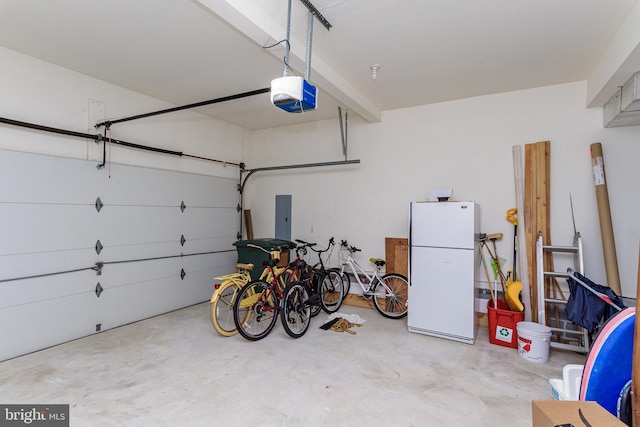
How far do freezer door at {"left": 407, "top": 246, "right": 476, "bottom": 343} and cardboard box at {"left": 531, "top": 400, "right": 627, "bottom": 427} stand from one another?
2.25 metres

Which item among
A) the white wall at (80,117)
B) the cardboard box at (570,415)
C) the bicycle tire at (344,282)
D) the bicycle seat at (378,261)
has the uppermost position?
the white wall at (80,117)

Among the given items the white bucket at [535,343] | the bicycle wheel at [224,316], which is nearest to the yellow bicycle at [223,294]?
the bicycle wheel at [224,316]

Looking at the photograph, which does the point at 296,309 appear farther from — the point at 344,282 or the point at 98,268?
the point at 98,268

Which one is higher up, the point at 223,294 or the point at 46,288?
the point at 46,288

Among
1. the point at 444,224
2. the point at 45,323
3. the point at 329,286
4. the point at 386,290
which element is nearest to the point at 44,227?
the point at 45,323

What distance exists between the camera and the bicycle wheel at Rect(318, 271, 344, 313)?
4488mm

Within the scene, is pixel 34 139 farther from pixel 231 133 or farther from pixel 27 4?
pixel 231 133

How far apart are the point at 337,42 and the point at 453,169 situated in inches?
93.5

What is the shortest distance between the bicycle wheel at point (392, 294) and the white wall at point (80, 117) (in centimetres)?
336

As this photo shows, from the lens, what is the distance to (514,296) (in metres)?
3.42

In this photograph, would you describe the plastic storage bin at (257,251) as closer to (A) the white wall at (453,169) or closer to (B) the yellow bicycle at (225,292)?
(B) the yellow bicycle at (225,292)

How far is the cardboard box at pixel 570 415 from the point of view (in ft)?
3.63

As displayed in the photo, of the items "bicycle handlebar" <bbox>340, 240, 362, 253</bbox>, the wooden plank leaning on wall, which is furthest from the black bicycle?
the wooden plank leaning on wall

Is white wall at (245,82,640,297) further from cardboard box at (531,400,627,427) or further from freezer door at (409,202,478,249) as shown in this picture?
cardboard box at (531,400,627,427)
